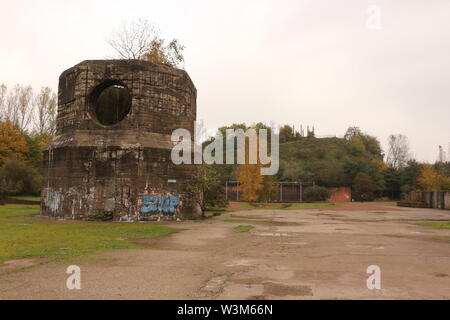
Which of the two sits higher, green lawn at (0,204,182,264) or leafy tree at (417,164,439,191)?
leafy tree at (417,164,439,191)

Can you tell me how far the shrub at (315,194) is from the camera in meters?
50.1

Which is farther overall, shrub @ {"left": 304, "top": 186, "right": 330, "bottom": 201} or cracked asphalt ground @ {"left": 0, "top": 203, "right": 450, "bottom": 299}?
shrub @ {"left": 304, "top": 186, "right": 330, "bottom": 201}

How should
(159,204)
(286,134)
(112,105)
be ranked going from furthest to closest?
1. (286,134)
2. (112,105)
3. (159,204)

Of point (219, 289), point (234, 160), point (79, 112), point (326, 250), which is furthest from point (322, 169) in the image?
point (219, 289)

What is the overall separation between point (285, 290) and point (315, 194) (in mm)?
45976

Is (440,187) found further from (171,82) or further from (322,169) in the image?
(171,82)

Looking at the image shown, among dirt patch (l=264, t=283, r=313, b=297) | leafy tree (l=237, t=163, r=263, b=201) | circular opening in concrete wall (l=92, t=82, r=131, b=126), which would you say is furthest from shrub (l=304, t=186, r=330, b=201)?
dirt patch (l=264, t=283, r=313, b=297)

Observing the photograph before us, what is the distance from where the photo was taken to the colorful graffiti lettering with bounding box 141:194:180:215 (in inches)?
735

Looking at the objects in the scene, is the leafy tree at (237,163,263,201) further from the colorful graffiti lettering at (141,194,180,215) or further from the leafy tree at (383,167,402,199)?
the leafy tree at (383,167,402,199)

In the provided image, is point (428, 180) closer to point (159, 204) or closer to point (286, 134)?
point (159, 204)

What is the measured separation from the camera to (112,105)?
72.1ft

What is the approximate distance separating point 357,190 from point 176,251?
156 feet

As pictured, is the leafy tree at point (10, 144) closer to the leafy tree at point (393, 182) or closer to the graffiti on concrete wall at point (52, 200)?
the graffiti on concrete wall at point (52, 200)

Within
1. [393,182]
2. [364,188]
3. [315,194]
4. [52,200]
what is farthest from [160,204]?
[393,182]
